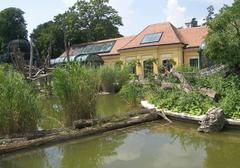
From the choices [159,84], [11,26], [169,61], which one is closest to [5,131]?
[159,84]

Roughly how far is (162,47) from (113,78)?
10.8m

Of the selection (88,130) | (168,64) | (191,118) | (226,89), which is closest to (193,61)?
(168,64)

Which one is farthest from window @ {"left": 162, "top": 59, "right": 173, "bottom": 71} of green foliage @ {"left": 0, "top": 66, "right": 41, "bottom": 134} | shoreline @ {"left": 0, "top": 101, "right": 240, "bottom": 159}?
green foliage @ {"left": 0, "top": 66, "right": 41, "bottom": 134}

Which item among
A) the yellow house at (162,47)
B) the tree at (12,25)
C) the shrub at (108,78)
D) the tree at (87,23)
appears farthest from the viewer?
the tree at (12,25)

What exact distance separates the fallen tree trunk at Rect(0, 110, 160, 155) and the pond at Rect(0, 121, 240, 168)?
0.50ft

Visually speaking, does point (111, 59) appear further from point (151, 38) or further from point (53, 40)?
point (53, 40)

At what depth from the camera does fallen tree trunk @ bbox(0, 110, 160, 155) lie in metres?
8.44

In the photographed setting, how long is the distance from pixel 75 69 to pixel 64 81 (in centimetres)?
47

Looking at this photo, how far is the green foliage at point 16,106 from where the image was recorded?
8.66 m

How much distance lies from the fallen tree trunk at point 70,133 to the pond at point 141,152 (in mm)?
151

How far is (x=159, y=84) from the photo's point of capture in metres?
16.3

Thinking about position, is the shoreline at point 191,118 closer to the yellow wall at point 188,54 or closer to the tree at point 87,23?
the yellow wall at point 188,54

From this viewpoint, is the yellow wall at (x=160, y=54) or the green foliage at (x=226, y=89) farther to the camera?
the yellow wall at (x=160, y=54)

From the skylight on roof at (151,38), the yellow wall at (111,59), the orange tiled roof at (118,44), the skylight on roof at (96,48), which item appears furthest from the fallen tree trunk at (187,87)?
the skylight on roof at (96,48)
